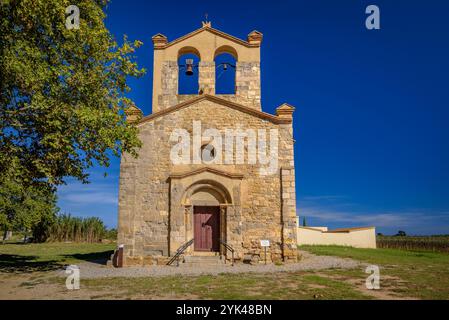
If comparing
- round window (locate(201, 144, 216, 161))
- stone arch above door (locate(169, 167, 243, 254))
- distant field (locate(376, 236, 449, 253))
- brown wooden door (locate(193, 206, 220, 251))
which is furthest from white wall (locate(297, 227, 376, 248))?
round window (locate(201, 144, 216, 161))

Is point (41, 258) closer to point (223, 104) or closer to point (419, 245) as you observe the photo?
point (223, 104)

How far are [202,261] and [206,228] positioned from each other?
1.67 meters

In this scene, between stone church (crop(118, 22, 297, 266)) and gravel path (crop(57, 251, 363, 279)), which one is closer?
gravel path (crop(57, 251, 363, 279))

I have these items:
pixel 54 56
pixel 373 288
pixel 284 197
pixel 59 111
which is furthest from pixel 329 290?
pixel 54 56

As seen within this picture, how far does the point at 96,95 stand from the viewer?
11312 millimetres

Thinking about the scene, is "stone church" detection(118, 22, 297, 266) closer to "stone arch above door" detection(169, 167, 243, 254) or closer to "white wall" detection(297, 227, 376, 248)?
"stone arch above door" detection(169, 167, 243, 254)

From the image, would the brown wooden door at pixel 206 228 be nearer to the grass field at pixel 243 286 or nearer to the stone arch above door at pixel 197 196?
the stone arch above door at pixel 197 196

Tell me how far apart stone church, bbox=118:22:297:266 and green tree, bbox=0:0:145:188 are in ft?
11.0

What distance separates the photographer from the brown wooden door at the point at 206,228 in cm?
1528

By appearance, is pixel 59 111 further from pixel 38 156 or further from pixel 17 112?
pixel 38 156

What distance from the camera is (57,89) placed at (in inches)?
401

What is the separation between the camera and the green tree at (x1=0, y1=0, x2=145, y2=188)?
9.70m

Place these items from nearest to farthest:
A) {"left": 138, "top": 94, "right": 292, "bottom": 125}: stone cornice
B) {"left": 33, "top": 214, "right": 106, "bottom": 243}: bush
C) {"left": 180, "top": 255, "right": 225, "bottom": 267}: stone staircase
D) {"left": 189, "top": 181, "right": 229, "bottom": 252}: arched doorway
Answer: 1. {"left": 180, "top": 255, "right": 225, "bottom": 267}: stone staircase
2. {"left": 189, "top": 181, "right": 229, "bottom": 252}: arched doorway
3. {"left": 138, "top": 94, "right": 292, "bottom": 125}: stone cornice
4. {"left": 33, "top": 214, "right": 106, "bottom": 243}: bush

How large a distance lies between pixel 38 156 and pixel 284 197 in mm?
9888
